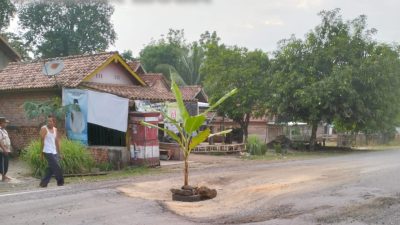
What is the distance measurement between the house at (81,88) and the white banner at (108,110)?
0.22m

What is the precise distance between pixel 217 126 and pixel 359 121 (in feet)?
35.2

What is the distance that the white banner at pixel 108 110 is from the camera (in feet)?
56.4

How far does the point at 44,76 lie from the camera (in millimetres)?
19406

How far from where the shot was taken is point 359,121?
29844mm

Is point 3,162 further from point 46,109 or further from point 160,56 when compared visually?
point 160,56

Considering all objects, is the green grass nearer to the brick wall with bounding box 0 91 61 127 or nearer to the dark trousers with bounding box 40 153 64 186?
the dark trousers with bounding box 40 153 64 186

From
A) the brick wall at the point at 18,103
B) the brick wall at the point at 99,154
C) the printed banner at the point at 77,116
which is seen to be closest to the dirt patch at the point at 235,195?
the brick wall at the point at 99,154

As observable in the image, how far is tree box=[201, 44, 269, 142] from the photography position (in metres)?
30.8

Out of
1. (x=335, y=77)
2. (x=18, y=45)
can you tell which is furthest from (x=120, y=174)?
(x=18, y=45)

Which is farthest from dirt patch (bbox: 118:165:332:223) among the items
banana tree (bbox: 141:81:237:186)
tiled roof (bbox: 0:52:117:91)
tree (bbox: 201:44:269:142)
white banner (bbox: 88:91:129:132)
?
tree (bbox: 201:44:269:142)

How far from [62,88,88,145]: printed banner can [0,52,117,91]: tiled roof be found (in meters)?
0.40

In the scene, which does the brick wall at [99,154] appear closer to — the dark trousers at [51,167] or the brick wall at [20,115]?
the brick wall at [20,115]

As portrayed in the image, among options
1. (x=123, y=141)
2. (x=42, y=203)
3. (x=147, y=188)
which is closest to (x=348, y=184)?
(x=147, y=188)

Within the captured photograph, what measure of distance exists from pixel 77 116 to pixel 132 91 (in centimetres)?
325
